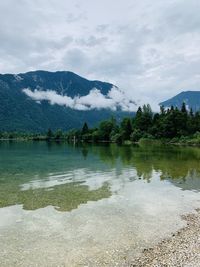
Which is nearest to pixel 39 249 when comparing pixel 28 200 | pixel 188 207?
pixel 28 200

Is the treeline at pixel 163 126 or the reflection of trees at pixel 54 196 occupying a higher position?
the treeline at pixel 163 126

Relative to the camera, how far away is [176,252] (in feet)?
57.1

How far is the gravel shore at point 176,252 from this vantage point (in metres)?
15.9

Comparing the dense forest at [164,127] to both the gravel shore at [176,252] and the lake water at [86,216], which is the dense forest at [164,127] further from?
the gravel shore at [176,252]

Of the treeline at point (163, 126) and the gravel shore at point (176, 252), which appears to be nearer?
the gravel shore at point (176, 252)

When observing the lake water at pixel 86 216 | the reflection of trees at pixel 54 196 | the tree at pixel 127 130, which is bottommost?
the lake water at pixel 86 216

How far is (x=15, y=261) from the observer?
55.1ft

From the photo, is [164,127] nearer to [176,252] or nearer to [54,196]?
[54,196]

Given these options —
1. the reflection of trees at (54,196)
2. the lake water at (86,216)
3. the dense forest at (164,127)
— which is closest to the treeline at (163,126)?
the dense forest at (164,127)

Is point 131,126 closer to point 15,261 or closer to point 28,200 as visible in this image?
point 28,200

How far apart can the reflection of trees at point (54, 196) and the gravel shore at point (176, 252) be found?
10406 millimetres

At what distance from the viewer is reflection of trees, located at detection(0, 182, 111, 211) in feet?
94.4

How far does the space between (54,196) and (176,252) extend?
56.3 ft

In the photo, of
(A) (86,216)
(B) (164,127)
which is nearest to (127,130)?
(B) (164,127)
